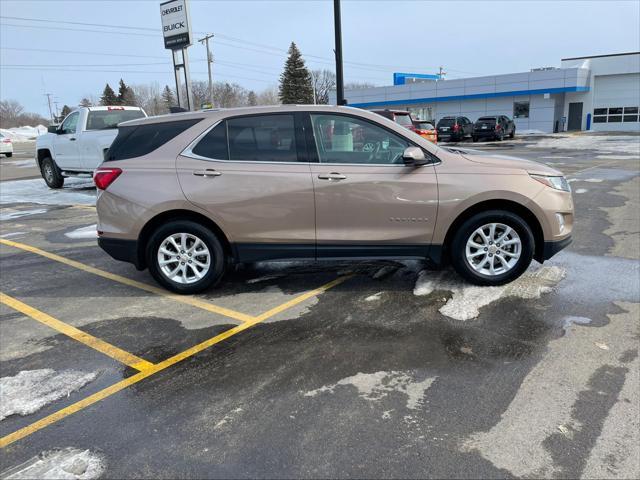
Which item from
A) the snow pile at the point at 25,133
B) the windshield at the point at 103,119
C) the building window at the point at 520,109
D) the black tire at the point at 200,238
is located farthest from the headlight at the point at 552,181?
the snow pile at the point at 25,133

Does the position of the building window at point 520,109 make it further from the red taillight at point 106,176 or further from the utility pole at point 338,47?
the red taillight at point 106,176

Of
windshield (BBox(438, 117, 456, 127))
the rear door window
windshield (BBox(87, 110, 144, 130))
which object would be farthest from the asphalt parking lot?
windshield (BBox(438, 117, 456, 127))

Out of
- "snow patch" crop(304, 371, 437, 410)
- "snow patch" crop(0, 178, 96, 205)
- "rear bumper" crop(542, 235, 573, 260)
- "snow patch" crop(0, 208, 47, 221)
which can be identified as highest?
"rear bumper" crop(542, 235, 573, 260)

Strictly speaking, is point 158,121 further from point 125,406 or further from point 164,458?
point 164,458

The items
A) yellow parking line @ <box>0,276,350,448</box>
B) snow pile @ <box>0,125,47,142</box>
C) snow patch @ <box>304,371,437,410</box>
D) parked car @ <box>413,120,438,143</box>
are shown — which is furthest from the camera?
snow pile @ <box>0,125,47,142</box>

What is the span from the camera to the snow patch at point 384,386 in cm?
317

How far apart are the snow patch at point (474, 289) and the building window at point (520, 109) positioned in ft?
141

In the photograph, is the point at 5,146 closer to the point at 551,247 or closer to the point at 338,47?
the point at 338,47

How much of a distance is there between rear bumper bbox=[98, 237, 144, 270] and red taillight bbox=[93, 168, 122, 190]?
55cm

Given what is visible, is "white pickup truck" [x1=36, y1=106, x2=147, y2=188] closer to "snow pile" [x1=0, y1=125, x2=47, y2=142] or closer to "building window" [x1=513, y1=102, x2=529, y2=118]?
"building window" [x1=513, y1=102, x2=529, y2=118]

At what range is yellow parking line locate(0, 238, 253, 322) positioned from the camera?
466cm

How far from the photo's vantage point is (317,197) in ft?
15.6

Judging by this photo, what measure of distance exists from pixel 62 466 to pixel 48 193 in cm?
1278

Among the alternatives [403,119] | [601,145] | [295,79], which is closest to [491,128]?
[601,145]
